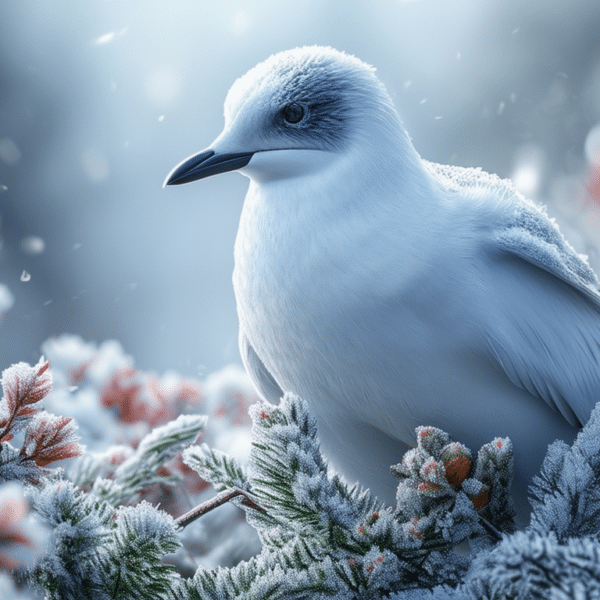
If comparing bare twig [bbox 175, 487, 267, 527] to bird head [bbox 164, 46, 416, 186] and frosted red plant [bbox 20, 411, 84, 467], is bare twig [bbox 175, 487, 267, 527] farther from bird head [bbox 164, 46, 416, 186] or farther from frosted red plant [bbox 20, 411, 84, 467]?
bird head [bbox 164, 46, 416, 186]

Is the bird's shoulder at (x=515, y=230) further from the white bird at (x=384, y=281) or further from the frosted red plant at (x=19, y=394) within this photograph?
the frosted red plant at (x=19, y=394)

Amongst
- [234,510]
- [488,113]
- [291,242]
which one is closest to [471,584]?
[291,242]

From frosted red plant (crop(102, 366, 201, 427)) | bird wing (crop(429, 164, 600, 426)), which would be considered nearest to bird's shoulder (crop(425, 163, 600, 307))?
bird wing (crop(429, 164, 600, 426))

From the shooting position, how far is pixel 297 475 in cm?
32

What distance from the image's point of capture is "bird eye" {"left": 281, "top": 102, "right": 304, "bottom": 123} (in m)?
0.45

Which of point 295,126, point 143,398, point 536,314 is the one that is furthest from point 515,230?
point 143,398

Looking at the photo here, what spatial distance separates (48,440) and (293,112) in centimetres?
26

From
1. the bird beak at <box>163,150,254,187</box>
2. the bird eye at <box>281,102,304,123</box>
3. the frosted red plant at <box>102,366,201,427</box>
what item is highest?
the bird eye at <box>281,102,304,123</box>

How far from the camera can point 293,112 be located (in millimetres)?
451

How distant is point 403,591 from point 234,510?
1.22 feet

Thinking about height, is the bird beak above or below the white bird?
above

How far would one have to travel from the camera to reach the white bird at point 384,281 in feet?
1.33

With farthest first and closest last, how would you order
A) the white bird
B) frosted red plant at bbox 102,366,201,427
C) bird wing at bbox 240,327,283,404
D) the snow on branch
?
frosted red plant at bbox 102,366,201,427 < bird wing at bbox 240,327,283,404 < the white bird < the snow on branch

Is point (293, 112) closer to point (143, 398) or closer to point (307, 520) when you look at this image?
point (307, 520)
